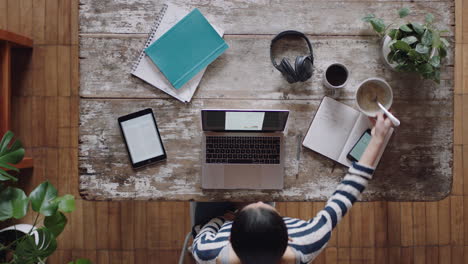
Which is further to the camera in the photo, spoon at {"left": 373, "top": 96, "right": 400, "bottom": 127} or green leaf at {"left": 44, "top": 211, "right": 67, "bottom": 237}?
green leaf at {"left": 44, "top": 211, "right": 67, "bottom": 237}

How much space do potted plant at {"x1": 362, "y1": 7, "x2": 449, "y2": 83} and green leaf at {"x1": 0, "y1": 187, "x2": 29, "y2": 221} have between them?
139 cm

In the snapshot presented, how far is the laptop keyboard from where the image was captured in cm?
136

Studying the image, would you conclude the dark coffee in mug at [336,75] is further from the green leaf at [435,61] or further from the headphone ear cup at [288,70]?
the green leaf at [435,61]

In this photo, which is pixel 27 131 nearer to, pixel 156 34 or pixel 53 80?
pixel 53 80

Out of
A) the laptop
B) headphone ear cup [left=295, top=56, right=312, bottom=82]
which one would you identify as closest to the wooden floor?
the laptop

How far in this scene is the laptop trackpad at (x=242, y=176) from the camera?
4.49ft

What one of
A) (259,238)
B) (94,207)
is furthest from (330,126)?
(94,207)

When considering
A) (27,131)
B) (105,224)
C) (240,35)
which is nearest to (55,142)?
(27,131)

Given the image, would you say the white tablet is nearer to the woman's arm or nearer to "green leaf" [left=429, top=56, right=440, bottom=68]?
the woman's arm

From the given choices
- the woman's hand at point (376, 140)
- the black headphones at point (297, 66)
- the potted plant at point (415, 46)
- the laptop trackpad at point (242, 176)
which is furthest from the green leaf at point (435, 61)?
the laptop trackpad at point (242, 176)

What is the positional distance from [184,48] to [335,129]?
639mm

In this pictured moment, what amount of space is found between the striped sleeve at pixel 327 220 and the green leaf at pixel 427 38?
1.51 feet

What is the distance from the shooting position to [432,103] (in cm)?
141

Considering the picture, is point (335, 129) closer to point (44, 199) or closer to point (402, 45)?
point (402, 45)
